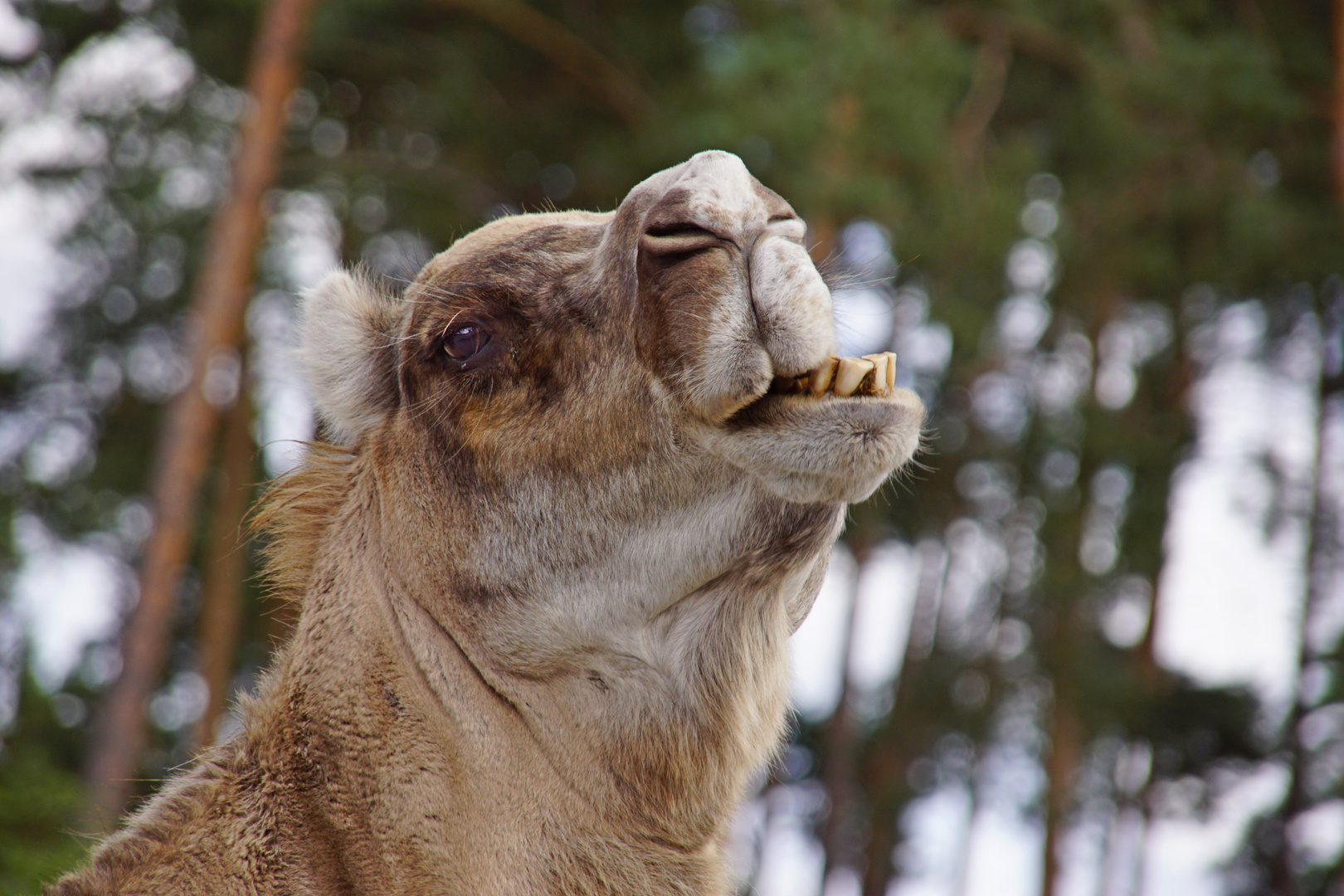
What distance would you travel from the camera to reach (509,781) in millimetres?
2865

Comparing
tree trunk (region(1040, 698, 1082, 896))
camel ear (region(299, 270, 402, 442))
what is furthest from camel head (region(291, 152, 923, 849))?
tree trunk (region(1040, 698, 1082, 896))

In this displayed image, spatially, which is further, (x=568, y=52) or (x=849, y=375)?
(x=568, y=52)

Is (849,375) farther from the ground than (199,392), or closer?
closer

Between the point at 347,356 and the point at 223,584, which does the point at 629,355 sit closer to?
the point at 347,356

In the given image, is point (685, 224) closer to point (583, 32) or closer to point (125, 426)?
point (583, 32)

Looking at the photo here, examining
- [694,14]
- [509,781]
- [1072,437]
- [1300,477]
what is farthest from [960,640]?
[509,781]

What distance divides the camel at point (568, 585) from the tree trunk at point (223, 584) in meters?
12.8

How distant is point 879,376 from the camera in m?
2.60

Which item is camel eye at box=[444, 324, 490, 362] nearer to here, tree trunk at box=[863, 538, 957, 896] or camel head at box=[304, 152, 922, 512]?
camel head at box=[304, 152, 922, 512]

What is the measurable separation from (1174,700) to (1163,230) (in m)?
7.23

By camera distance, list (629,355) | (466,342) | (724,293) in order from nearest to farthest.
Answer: (724,293), (629,355), (466,342)

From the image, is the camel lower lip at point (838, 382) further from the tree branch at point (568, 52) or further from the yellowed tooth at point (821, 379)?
the tree branch at point (568, 52)

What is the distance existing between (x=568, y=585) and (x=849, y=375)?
0.87m

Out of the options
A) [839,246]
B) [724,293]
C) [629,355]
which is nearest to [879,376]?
[724,293]
